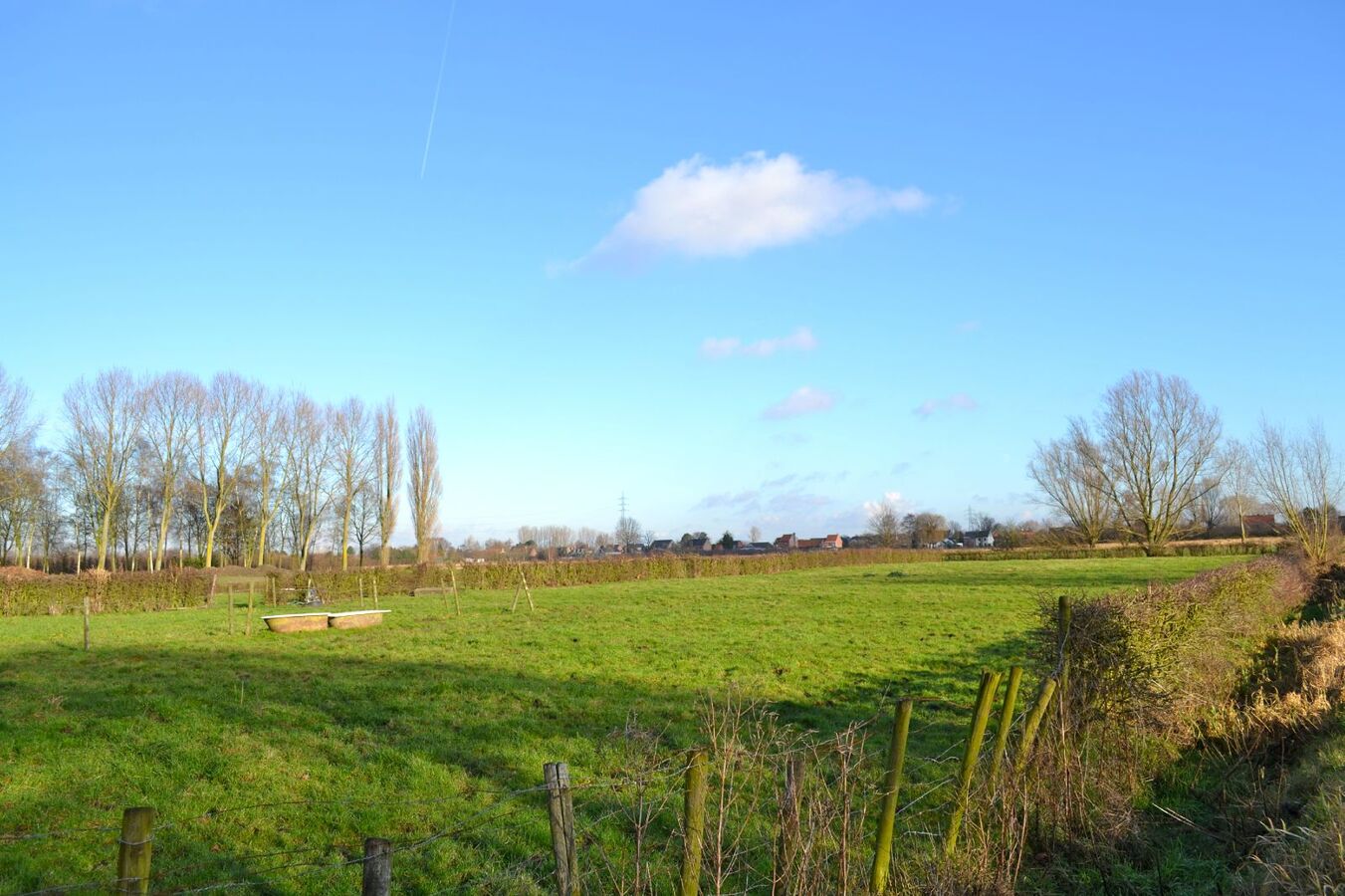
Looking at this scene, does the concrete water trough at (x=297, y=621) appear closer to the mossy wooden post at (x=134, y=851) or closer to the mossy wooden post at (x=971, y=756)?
the mossy wooden post at (x=134, y=851)

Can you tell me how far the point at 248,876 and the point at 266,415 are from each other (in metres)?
55.8

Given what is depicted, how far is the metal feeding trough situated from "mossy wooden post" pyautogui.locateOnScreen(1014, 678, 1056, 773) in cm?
1708

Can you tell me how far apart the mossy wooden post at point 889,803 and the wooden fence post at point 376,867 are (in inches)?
96.5

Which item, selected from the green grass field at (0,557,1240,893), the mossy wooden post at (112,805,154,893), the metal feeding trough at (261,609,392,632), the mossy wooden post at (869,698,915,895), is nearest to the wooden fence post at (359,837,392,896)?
the mossy wooden post at (112,805,154,893)

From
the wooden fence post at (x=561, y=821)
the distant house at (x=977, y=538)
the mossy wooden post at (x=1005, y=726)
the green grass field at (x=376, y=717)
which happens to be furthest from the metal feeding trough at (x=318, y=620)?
the distant house at (x=977, y=538)

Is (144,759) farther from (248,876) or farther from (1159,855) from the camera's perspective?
(1159,855)

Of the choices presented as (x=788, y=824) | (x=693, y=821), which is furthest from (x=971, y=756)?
(x=693, y=821)

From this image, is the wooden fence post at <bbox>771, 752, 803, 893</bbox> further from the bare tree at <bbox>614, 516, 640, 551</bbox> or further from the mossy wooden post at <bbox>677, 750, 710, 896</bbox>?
the bare tree at <bbox>614, 516, 640, 551</bbox>

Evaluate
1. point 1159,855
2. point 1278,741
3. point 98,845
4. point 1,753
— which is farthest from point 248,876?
point 1278,741

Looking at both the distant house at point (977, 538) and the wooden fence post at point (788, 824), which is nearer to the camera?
the wooden fence post at point (788, 824)

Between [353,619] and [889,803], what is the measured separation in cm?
1852

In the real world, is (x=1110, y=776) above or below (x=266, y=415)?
below

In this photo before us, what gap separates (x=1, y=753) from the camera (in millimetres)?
8195

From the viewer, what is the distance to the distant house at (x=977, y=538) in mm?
104062
